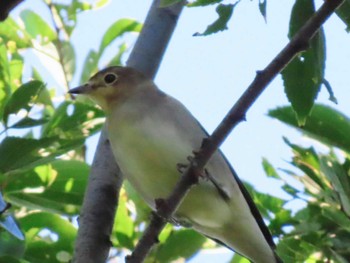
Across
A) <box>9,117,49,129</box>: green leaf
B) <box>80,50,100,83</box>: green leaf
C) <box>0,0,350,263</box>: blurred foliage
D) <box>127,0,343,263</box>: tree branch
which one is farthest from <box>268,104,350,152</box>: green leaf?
<box>80,50,100,83</box>: green leaf

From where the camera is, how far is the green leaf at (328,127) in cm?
368

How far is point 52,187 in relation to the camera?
384 cm

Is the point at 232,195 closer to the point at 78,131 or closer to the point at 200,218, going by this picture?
the point at 200,218

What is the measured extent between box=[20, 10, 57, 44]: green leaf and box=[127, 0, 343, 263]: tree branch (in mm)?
2520

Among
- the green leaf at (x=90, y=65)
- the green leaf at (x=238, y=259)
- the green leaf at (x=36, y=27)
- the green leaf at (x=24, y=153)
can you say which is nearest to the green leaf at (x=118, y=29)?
the green leaf at (x=90, y=65)

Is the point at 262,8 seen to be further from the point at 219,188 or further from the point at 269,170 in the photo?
the point at 269,170

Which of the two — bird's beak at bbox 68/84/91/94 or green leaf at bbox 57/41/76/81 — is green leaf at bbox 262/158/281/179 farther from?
green leaf at bbox 57/41/76/81

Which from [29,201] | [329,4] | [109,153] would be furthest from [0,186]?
[329,4]

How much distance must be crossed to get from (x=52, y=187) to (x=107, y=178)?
11.3 inches

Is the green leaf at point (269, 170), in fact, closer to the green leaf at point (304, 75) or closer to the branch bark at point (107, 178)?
the branch bark at point (107, 178)

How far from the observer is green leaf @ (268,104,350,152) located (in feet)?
12.1

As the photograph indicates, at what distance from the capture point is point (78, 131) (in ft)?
12.3

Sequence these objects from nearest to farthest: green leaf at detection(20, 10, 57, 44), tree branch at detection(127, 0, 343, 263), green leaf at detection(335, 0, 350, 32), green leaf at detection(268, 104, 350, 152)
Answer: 1. tree branch at detection(127, 0, 343, 263)
2. green leaf at detection(335, 0, 350, 32)
3. green leaf at detection(268, 104, 350, 152)
4. green leaf at detection(20, 10, 57, 44)

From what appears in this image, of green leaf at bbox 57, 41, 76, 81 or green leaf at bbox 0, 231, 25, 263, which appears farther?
green leaf at bbox 57, 41, 76, 81
